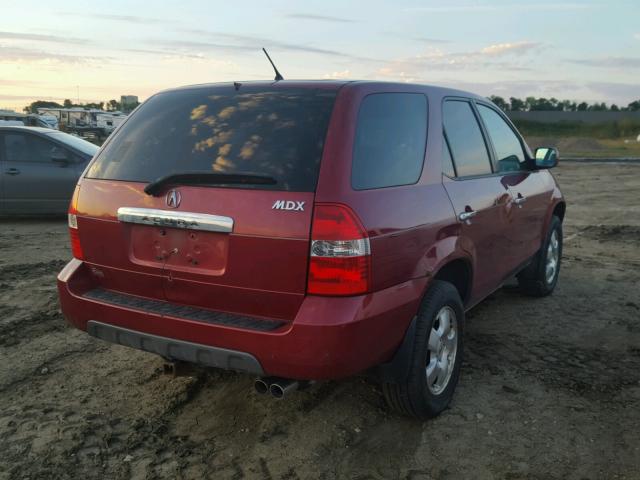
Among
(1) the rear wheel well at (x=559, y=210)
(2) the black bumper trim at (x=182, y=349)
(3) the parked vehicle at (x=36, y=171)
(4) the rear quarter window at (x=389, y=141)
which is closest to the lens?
(2) the black bumper trim at (x=182, y=349)

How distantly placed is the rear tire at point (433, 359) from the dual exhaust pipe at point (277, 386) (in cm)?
57

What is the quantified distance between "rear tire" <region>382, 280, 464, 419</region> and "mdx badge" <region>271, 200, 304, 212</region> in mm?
924

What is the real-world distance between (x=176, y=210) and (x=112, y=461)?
1260 millimetres

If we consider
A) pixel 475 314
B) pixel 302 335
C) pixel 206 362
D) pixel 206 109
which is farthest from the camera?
pixel 475 314

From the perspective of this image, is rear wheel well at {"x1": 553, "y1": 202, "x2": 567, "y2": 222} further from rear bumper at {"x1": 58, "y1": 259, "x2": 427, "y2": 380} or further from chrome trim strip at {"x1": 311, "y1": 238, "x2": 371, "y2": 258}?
chrome trim strip at {"x1": 311, "y1": 238, "x2": 371, "y2": 258}

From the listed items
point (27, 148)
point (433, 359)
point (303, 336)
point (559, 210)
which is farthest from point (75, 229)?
point (27, 148)

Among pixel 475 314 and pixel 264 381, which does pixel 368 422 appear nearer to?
pixel 264 381

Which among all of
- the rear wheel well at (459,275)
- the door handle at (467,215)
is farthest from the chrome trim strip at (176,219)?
the door handle at (467,215)

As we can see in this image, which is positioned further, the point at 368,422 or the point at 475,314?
the point at 475,314

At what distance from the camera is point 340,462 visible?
3.11 meters

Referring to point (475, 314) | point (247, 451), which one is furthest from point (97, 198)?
point (475, 314)

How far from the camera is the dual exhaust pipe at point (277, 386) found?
118 inches

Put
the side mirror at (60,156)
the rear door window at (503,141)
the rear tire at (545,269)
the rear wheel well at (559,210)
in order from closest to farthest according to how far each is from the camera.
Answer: the rear door window at (503,141) < the rear tire at (545,269) < the rear wheel well at (559,210) < the side mirror at (60,156)

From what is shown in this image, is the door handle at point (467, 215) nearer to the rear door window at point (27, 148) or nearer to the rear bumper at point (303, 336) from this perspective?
the rear bumper at point (303, 336)
